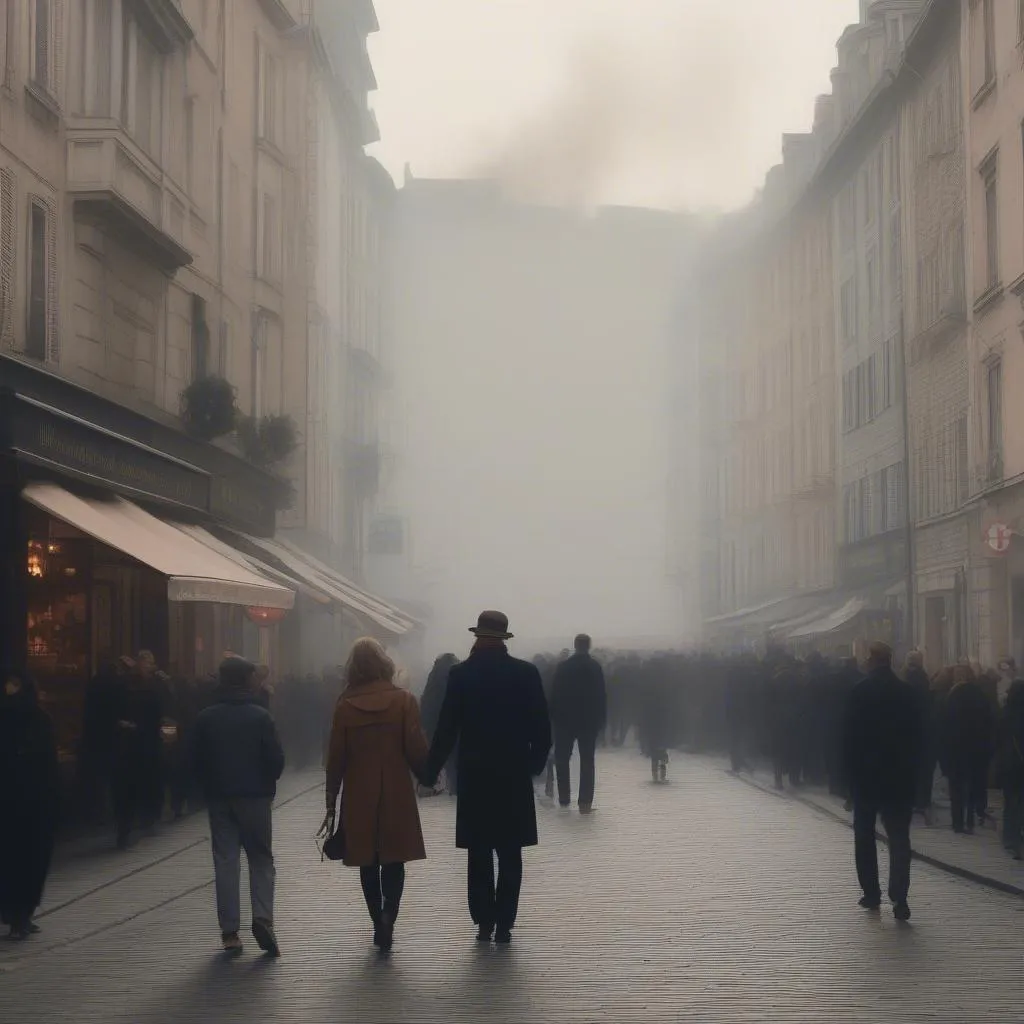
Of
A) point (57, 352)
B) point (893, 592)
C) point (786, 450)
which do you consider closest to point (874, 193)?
point (893, 592)

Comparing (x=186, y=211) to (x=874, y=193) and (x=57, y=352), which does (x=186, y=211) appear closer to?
(x=57, y=352)

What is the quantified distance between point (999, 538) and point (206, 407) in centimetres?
1219

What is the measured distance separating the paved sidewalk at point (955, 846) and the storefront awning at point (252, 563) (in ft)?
26.0

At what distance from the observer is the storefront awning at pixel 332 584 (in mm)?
33816

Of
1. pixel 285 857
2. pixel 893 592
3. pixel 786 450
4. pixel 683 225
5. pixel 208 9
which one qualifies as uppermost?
pixel 683 225

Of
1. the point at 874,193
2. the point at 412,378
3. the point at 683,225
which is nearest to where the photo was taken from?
the point at 874,193

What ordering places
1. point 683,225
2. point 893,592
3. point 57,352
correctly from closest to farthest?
point 57,352
point 893,592
point 683,225

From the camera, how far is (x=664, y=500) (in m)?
119

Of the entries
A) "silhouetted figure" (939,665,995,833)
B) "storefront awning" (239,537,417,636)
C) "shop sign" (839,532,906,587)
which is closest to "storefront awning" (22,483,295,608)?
"storefront awning" (239,537,417,636)

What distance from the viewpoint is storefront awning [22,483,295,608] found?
1983cm

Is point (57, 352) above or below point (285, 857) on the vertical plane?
above

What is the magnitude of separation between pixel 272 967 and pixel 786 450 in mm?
53749

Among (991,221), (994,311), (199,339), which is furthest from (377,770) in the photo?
(991,221)

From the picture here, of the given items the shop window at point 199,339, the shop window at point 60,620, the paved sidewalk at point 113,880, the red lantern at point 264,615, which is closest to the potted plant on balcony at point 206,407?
the shop window at point 199,339
